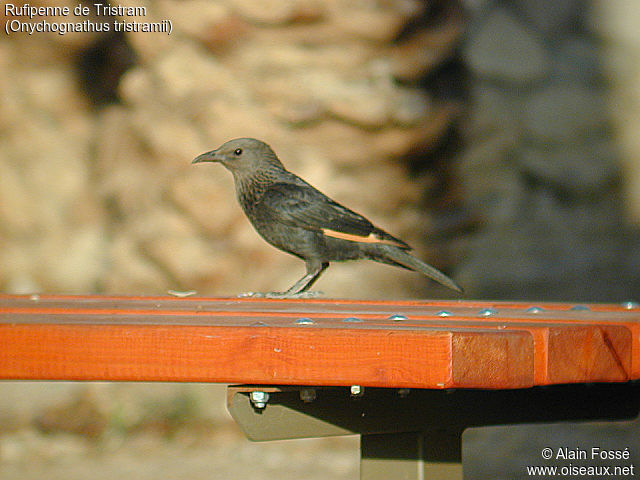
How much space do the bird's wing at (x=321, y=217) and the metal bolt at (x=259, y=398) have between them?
1.02 meters

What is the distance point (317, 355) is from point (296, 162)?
2.63 m

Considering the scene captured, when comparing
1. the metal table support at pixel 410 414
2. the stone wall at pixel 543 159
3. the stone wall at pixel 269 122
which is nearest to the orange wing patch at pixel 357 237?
the metal table support at pixel 410 414

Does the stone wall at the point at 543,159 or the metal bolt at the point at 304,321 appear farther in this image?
the stone wall at the point at 543,159

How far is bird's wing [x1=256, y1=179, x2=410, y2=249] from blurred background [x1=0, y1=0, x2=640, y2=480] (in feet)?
4.55

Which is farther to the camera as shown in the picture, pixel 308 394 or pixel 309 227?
pixel 309 227

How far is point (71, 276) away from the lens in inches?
165

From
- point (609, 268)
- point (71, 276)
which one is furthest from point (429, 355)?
point (71, 276)

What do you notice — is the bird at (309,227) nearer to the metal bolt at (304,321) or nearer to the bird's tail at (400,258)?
the bird's tail at (400,258)

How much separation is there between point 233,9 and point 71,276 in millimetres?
1415

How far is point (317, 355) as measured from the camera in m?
1.13

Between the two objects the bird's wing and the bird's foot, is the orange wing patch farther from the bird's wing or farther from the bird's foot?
the bird's foot

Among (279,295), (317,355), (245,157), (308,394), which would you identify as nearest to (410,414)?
(308,394)

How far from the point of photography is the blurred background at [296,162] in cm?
370

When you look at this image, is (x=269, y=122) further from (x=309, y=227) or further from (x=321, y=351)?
(x=321, y=351)
